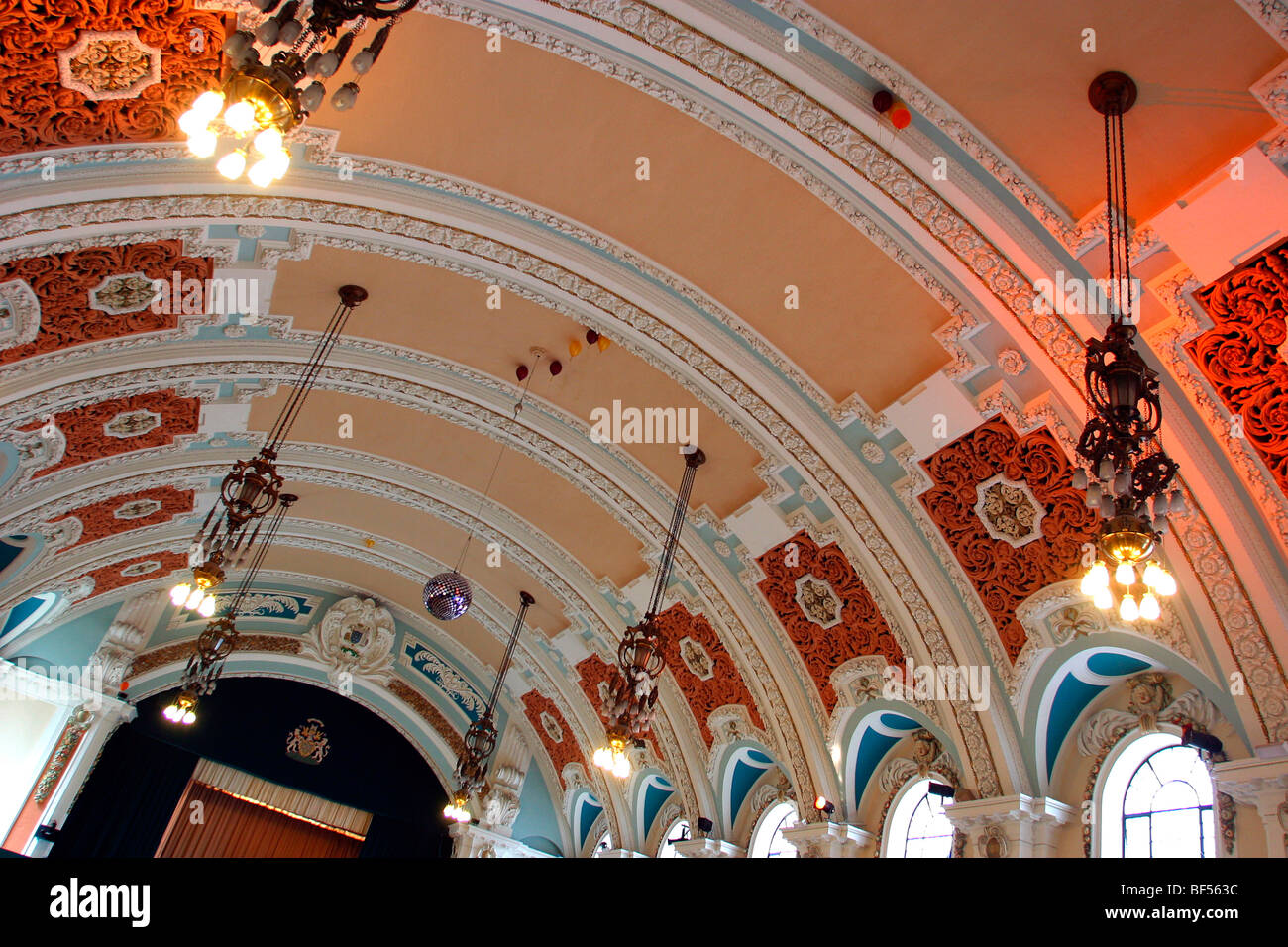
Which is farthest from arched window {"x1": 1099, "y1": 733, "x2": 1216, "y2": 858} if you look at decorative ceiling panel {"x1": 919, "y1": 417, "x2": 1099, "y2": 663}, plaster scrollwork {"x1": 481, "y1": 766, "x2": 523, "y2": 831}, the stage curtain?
the stage curtain

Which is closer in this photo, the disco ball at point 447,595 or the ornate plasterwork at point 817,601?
the ornate plasterwork at point 817,601

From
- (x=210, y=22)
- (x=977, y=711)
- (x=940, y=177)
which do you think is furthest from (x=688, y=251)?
(x=977, y=711)

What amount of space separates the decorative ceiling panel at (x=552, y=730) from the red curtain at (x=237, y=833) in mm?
4109

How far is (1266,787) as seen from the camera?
5.43 metres

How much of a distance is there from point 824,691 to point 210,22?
7964mm

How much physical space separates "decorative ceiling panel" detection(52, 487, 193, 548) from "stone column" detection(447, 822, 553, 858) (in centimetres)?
724

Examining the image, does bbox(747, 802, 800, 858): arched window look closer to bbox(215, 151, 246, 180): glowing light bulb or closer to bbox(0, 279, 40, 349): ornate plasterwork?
bbox(0, 279, 40, 349): ornate plasterwork

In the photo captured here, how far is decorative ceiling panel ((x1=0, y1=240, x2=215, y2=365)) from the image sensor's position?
6.65 meters

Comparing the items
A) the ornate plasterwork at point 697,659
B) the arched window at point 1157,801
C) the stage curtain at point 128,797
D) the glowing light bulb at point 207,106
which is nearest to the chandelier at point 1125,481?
the arched window at point 1157,801

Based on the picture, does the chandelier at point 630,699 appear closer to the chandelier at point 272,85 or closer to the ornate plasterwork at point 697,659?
the ornate plasterwork at point 697,659

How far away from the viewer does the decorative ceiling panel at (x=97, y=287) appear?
6648 mm

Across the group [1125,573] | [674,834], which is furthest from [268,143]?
[674,834]
